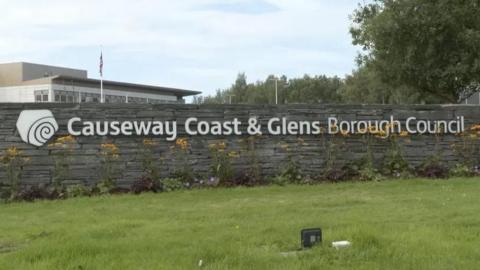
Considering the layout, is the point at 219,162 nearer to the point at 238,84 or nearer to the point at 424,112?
the point at 424,112

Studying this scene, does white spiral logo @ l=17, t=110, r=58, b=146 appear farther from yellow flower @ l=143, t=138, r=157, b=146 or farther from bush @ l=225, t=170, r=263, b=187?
bush @ l=225, t=170, r=263, b=187

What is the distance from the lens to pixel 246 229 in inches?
314

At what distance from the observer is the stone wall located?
13312mm

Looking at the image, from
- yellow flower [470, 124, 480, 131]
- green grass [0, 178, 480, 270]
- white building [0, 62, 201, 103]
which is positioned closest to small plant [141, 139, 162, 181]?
green grass [0, 178, 480, 270]

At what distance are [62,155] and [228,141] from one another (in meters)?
3.42

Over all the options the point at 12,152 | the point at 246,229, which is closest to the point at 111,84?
the point at 12,152

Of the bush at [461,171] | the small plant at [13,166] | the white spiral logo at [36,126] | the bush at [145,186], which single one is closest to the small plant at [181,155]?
the bush at [145,186]

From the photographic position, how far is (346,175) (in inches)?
557

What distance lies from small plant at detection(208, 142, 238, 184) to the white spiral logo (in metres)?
3.23

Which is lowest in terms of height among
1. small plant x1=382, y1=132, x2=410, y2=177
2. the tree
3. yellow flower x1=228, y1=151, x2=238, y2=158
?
small plant x1=382, y1=132, x2=410, y2=177

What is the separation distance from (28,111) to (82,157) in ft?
4.62

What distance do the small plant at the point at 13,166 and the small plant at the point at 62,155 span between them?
563 millimetres

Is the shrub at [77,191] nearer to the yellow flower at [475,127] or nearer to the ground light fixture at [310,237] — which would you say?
the ground light fixture at [310,237]

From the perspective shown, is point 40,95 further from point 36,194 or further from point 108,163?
point 36,194
